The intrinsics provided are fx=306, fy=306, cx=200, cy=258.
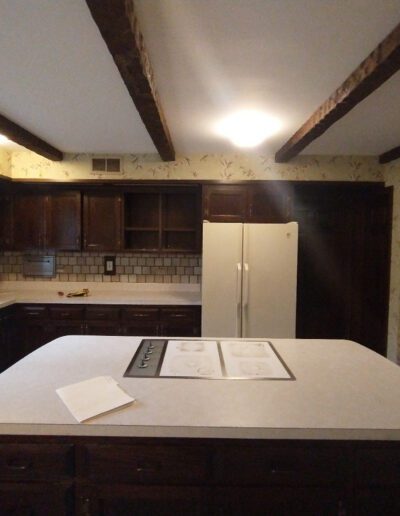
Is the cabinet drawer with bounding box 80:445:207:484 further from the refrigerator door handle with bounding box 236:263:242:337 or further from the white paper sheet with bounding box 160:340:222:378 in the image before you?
the refrigerator door handle with bounding box 236:263:242:337

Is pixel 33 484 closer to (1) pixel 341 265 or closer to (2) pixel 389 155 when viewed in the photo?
(1) pixel 341 265

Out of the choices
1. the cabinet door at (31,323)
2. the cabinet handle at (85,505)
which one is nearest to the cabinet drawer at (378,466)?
the cabinet handle at (85,505)

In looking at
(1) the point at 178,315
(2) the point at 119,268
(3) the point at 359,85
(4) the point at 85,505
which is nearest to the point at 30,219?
(2) the point at 119,268

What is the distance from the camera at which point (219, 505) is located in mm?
1063

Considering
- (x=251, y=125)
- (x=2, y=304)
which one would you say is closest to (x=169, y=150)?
(x=251, y=125)

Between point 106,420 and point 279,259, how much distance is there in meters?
2.18

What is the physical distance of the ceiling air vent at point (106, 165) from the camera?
3.38 metres

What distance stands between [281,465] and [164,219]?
281cm

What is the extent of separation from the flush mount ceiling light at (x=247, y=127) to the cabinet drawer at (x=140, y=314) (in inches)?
71.4

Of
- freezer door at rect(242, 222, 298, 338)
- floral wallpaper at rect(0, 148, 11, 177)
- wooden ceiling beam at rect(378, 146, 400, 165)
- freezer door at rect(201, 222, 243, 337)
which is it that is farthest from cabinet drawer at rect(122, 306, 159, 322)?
wooden ceiling beam at rect(378, 146, 400, 165)

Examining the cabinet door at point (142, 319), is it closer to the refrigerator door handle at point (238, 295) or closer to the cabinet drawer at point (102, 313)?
the cabinet drawer at point (102, 313)

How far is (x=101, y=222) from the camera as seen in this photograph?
3.38 metres

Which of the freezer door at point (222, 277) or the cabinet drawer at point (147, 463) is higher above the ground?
the freezer door at point (222, 277)

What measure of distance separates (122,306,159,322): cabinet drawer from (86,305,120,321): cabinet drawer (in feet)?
0.27
